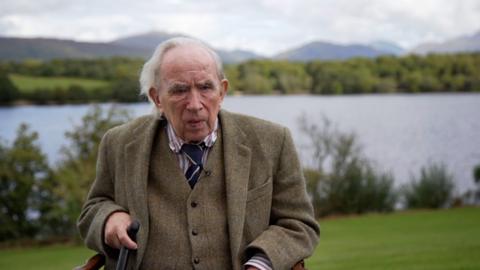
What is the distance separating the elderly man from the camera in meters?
2.19

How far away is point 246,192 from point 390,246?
35.5 ft

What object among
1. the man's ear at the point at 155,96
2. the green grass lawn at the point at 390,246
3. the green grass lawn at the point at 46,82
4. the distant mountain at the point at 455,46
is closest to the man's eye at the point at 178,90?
the man's ear at the point at 155,96

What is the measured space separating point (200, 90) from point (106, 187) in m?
0.55

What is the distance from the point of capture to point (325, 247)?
1349 cm

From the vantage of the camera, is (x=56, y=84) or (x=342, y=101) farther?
(x=342, y=101)

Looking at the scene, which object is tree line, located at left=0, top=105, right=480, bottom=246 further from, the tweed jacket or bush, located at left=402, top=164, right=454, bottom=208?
the tweed jacket

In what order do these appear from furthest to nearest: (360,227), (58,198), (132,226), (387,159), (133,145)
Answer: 1. (387,159)
2. (58,198)
3. (360,227)
4. (133,145)
5. (132,226)

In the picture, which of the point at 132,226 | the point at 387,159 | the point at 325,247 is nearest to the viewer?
the point at 132,226

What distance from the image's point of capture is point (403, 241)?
13586 millimetres

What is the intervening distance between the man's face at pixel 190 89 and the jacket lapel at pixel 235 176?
11cm

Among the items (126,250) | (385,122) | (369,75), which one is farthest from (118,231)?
(385,122)

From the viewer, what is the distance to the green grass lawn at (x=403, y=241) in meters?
8.16

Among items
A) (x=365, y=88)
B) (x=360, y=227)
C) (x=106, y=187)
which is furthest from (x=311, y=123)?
(x=106, y=187)

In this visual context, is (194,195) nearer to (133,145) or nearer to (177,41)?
(133,145)
